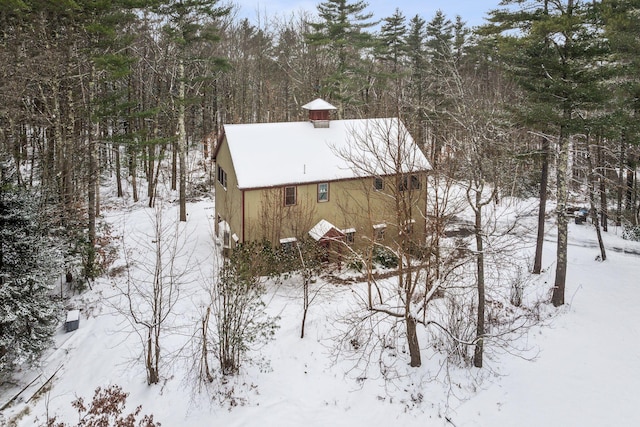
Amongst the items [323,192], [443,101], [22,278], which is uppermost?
[443,101]

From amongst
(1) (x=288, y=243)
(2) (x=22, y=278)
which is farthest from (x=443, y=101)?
(2) (x=22, y=278)

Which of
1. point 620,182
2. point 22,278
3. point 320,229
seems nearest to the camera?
point 22,278

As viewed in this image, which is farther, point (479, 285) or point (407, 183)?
point (479, 285)

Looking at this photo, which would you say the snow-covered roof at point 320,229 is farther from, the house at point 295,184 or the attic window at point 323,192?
the attic window at point 323,192

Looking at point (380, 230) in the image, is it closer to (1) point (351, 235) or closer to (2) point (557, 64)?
(1) point (351, 235)

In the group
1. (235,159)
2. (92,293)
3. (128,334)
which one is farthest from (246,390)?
(235,159)

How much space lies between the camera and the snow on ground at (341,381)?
12.2m

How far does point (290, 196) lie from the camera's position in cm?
2066

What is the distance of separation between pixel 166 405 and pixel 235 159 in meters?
10.9

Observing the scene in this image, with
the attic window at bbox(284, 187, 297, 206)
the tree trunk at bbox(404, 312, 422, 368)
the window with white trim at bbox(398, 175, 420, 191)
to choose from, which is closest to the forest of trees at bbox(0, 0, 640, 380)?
the window with white trim at bbox(398, 175, 420, 191)

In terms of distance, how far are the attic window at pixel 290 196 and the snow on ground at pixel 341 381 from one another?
5.13m

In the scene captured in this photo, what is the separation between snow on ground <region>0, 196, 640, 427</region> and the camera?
12164 mm

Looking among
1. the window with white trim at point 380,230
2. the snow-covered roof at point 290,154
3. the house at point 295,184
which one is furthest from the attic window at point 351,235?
the snow-covered roof at point 290,154

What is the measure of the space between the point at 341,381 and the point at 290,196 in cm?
943
